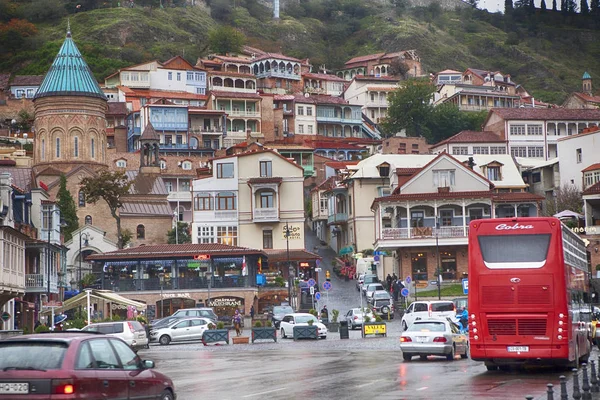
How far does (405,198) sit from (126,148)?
5984 centimetres

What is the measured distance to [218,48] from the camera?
173750mm

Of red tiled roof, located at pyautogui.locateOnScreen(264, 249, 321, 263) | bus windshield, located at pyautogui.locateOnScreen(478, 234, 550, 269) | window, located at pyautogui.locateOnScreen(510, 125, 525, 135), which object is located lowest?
bus windshield, located at pyautogui.locateOnScreen(478, 234, 550, 269)

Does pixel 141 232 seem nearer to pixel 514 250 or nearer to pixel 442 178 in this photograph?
pixel 442 178

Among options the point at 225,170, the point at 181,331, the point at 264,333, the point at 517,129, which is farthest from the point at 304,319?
the point at 517,129

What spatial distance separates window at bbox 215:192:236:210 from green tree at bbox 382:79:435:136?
55.1m

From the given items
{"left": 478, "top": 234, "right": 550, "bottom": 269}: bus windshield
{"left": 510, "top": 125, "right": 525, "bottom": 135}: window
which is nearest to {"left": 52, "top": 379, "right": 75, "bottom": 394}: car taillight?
{"left": 478, "top": 234, "right": 550, "bottom": 269}: bus windshield

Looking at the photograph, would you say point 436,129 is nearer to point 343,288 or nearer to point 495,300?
point 343,288

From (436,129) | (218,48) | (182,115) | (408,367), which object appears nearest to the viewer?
(408,367)

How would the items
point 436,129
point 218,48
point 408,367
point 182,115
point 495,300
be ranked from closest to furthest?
point 495,300
point 408,367
point 182,115
point 436,129
point 218,48

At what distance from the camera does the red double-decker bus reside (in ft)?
81.0

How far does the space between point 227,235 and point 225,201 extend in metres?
2.79

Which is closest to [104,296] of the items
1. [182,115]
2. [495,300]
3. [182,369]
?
[182,369]

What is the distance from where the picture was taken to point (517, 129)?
11131cm

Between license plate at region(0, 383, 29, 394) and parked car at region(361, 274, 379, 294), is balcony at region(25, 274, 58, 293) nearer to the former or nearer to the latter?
parked car at region(361, 274, 379, 294)
